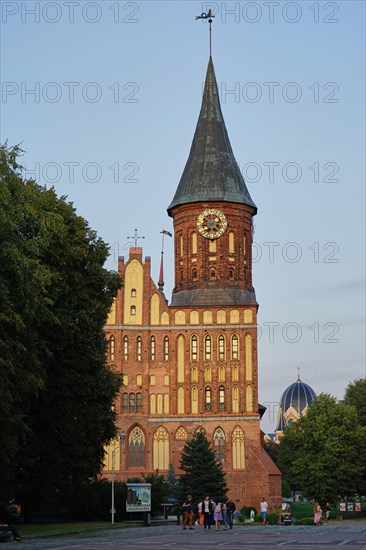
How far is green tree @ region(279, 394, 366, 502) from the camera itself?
251 feet

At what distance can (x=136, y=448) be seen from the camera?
241 ft

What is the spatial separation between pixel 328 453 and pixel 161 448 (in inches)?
538

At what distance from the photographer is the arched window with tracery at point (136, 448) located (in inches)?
2864

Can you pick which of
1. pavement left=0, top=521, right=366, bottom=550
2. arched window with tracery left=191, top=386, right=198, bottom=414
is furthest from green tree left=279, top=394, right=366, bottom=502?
pavement left=0, top=521, right=366, bottom=550

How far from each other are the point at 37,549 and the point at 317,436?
175ft

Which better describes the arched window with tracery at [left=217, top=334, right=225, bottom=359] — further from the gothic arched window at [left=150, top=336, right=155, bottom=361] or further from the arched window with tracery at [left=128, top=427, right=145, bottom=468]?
the arched window with tracery at [left=128, top=427, right=145, bottom=468]

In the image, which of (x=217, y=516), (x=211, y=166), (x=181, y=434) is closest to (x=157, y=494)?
(x=217, y=516)

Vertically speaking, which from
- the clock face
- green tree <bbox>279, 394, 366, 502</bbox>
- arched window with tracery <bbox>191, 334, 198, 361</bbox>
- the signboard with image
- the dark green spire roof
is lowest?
the signboard with image

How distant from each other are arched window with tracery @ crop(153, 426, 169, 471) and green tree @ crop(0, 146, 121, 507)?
92.4 ft

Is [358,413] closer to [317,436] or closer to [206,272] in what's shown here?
[317,436]

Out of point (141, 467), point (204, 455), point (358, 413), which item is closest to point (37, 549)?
point (204, 455)

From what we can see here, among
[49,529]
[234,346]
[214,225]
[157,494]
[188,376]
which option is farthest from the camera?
[214,225]

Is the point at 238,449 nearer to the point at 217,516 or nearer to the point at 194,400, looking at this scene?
the point at 194,400

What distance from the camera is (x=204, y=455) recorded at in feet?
215
